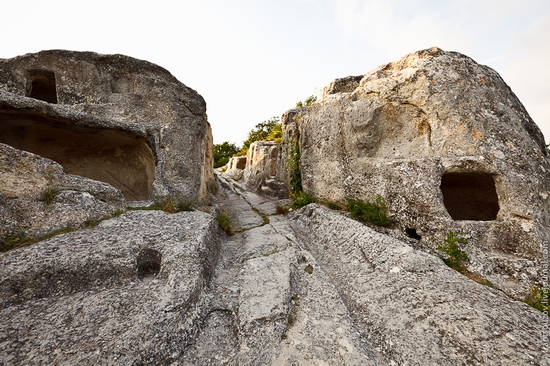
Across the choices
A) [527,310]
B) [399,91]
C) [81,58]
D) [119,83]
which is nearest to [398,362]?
[527,310]

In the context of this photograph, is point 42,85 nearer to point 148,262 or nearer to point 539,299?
point 148,262

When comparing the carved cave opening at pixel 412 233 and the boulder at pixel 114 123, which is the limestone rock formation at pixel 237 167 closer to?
the boulder at pixel 114 123

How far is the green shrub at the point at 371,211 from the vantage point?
673cm

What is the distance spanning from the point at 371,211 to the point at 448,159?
2227 millimetres

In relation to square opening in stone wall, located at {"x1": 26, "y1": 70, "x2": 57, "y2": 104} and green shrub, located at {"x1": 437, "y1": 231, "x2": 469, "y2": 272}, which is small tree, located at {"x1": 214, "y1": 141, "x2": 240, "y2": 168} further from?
green shrub, located at {"x1": 437, "y1": 231, "x2": 469, "y2": 272}

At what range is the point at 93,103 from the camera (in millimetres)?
8781

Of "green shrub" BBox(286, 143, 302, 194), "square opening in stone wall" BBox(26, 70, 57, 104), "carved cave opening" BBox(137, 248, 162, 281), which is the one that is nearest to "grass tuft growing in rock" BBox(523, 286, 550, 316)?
"carved cave opening" BBox(137, 248, 162, 281)

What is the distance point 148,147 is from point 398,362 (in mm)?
8701

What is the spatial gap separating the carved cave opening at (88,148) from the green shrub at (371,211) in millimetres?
6578

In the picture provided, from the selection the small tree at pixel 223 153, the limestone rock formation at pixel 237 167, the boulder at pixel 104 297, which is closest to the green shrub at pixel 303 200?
the boulder at pixel 104 297

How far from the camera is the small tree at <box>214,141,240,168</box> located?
39.3 metres

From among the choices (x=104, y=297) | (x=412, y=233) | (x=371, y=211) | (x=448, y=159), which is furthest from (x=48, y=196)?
(x=448, y=159)

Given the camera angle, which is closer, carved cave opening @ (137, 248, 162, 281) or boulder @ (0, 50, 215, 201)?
carved cave opening @ (137, 248, 162, 281)

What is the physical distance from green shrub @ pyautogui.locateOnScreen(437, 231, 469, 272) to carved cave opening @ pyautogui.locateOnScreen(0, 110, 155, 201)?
8.44m
